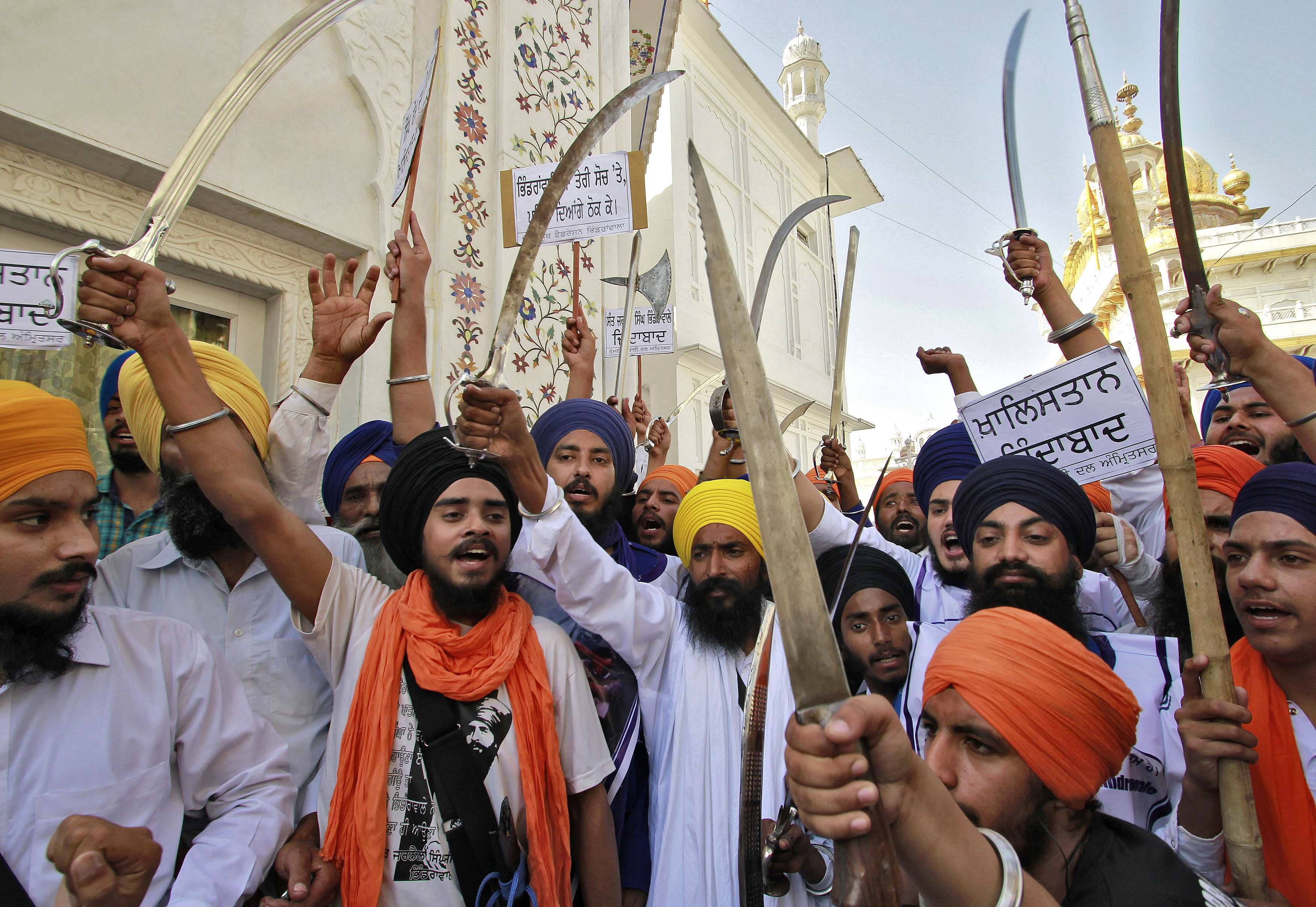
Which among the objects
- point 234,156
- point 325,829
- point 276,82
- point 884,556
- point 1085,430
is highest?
point 276,82

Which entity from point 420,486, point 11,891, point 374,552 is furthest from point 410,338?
point 11,891

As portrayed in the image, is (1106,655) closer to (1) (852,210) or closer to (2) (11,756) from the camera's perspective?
(2) (11,756)

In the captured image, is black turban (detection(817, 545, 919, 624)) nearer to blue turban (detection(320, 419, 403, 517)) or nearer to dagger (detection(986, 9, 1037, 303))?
dagger (detection(986, 9, 1037, 303))

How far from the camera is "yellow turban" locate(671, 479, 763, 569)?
2637mm

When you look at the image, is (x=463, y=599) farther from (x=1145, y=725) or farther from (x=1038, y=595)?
(x=1145, y=725)

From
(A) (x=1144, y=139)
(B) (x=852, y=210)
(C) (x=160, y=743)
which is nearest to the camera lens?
(C) (x=160, y=743)

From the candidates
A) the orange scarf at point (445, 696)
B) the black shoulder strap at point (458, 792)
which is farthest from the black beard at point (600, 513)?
the black shoulder strap at point (458, 792)

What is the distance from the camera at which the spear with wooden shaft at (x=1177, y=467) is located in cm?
134

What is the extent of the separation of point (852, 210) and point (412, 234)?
14.0 m

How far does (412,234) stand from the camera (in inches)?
89.1

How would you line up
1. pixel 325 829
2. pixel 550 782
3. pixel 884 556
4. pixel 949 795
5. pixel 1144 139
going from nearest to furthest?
1. pixel 949 795
2. pixel 325 829
3. pixel 550 782
4. pixel 884 556
5. pixel 1144 139

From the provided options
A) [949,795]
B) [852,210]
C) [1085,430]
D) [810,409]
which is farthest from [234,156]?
[852,210]

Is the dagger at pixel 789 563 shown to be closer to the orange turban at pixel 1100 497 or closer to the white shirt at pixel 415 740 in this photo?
the white shirt at pixel 415 740

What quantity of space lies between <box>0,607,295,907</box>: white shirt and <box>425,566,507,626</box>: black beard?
0.46 meters
